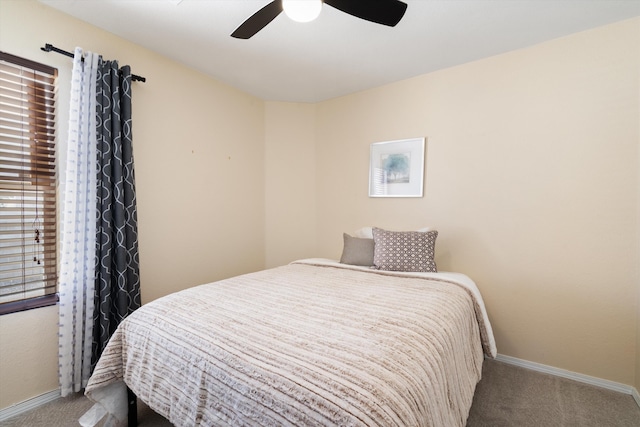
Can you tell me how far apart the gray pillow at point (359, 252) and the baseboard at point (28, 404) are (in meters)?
2.15

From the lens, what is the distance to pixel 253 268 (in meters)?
3.23

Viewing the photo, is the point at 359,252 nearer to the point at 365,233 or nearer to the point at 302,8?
the point at 365,233

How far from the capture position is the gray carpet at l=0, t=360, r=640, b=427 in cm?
155

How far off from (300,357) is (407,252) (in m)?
1.50

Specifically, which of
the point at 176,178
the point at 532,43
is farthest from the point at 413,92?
the point at 176,178

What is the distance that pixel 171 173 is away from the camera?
242cm

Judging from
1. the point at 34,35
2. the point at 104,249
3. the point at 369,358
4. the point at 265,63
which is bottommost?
the point at 369,358

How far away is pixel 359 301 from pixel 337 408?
782 mm

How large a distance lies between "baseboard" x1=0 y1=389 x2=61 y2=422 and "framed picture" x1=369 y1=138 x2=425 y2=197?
2.83 metres

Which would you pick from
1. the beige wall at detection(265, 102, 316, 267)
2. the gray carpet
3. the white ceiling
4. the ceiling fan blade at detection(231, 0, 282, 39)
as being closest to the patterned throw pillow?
the gray carpet

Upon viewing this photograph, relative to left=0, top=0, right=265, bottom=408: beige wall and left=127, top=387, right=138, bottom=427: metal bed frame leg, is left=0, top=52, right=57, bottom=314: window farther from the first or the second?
left=127, top=387, right=138, bottom=427: metal bed frame leg

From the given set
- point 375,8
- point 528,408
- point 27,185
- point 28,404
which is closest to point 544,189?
point 528,408

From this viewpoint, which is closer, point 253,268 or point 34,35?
point 34,35

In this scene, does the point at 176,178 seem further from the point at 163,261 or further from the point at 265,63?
the point at 265,63
